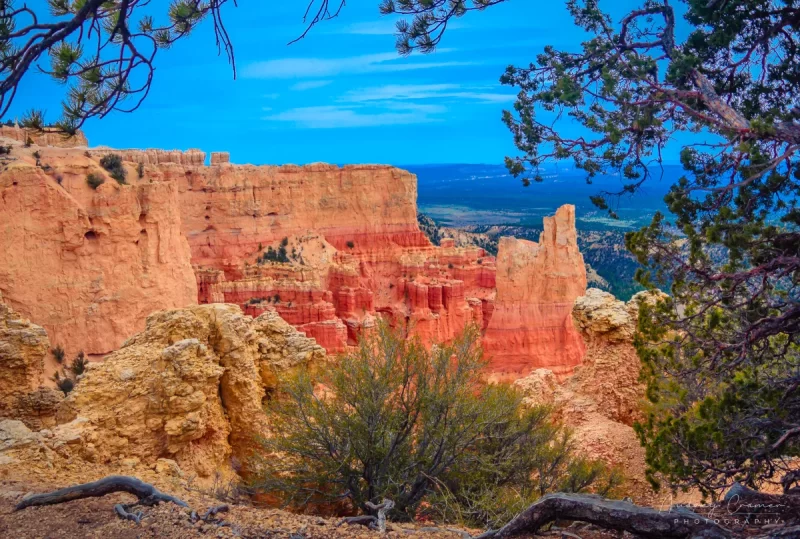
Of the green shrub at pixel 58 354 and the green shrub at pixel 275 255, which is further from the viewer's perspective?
the green shrub at pixel 275 255

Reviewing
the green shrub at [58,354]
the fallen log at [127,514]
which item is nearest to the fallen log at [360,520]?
the fallen log at [127,514]

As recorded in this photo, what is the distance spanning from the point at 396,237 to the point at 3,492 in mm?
55921

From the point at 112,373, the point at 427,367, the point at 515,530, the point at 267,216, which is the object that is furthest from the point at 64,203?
the point at 267,216

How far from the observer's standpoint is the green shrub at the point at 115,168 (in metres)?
27.4

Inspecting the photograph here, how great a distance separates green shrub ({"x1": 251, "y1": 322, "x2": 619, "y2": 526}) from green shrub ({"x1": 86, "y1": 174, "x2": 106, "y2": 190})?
19.3 meters

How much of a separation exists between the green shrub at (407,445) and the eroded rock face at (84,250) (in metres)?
15.3

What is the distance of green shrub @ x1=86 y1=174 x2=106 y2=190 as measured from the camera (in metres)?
26.0

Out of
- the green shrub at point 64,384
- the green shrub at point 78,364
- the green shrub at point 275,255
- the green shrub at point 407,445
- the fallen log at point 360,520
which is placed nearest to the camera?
the fallen log at point 360,520

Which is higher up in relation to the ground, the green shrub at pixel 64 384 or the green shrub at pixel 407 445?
the green shrub at pixel 407 445

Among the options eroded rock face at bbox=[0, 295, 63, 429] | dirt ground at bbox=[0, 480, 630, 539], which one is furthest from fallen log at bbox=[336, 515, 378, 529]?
eroded rock face at bbox=[0, 295, 63, 429]

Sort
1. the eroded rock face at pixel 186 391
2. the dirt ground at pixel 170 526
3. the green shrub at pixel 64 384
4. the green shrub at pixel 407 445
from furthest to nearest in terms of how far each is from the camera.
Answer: the green shrub at pixel 64 384
the eroded rock face at pixel 186 391
the green shrub at pixel 407 445
the dirt ground at pixel 170 526

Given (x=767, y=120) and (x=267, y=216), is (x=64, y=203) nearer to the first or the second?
(x=767, y=120)

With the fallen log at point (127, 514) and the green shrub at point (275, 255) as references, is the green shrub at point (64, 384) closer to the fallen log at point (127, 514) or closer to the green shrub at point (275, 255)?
the fallen log at point (127, 514)

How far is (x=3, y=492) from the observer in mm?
7016
